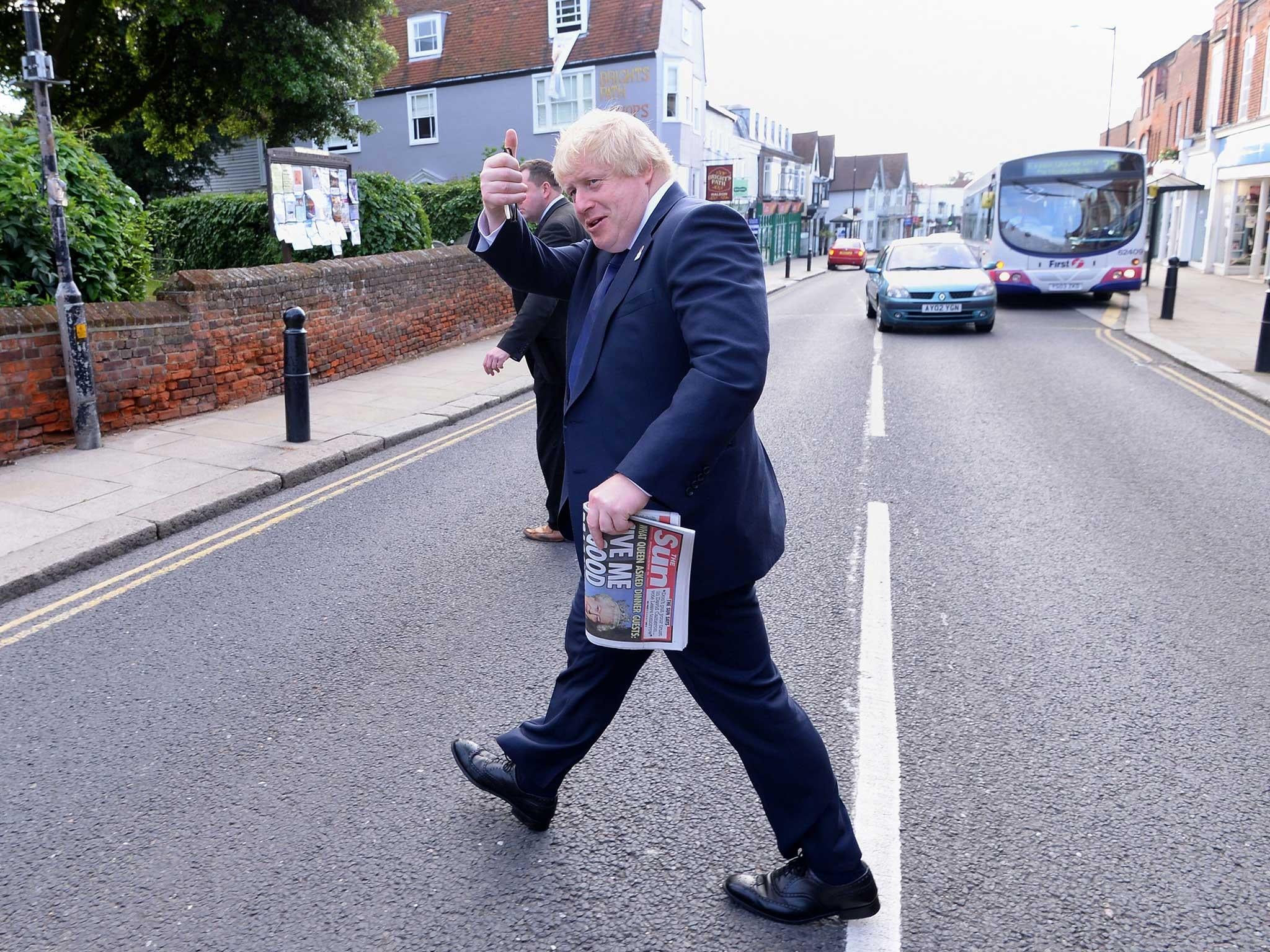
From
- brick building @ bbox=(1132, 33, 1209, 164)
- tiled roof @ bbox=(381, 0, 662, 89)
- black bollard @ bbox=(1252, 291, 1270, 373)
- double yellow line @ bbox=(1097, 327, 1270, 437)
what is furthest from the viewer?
brick building @ bbox=(1132, 33, 1209, 164)

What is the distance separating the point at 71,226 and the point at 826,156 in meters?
89.8

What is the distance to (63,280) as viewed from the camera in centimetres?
738

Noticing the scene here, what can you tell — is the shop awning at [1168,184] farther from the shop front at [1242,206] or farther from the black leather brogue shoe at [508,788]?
the black leather brogue shoe at [508,788]

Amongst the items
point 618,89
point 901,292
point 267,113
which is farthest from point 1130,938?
point 618,89

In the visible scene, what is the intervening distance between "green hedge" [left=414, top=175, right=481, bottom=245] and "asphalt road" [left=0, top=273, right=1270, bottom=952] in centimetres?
1253

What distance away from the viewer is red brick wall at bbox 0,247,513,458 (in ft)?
24.3

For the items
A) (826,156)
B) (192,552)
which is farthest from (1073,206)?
(826,156)

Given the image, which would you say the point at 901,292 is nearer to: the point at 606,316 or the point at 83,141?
the point at 83,141

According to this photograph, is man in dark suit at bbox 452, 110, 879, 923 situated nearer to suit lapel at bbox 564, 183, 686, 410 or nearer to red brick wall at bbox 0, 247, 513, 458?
suit lapel at bbox 564, 183, 686, 410

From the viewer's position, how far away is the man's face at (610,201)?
230cm

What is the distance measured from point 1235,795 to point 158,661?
4002 millimetres

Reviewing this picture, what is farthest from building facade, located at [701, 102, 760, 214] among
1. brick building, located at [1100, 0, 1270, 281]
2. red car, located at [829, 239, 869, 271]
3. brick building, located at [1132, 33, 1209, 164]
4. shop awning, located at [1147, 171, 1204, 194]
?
brick building, located at [1132, 33, 1209, 164]

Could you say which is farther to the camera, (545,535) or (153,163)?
(153,163)

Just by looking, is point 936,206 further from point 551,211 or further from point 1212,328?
point 551,211
